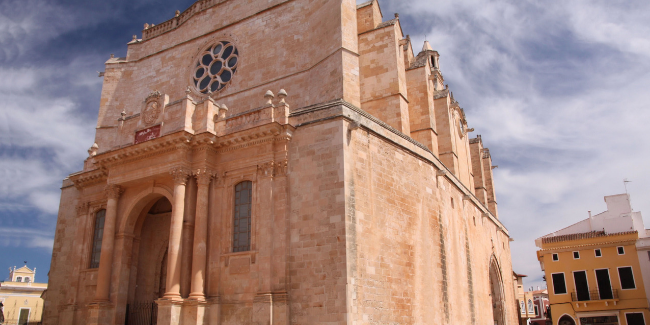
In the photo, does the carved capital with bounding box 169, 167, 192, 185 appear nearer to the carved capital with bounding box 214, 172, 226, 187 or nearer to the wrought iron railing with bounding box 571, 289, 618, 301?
the carved capital with bounding box 214, 172, 226, 187

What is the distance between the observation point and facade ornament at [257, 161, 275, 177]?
41.7 ft

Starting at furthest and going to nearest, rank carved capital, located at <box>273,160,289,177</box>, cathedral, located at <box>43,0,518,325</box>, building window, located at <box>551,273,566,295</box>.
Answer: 1. building window, located at <box>551,273,566,295</box>
2. carved capital, located at <box>273,160,289,177</box>
3. cathedral, located at <box>43,0,518,325</box>

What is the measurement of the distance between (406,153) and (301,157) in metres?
3.28

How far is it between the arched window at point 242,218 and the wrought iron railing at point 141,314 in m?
4.00

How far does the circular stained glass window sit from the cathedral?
63 millimetres

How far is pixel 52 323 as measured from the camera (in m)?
17.1

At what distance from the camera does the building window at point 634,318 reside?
73.1 feet

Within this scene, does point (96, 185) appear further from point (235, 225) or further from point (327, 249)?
point (327, 249)

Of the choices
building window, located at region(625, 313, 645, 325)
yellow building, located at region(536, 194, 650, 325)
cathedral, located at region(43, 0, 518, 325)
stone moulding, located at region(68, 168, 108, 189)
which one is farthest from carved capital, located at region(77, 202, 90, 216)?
building window, located at region(625, 313, 645, 325)

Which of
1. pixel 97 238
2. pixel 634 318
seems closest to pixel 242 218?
pixel 97 238

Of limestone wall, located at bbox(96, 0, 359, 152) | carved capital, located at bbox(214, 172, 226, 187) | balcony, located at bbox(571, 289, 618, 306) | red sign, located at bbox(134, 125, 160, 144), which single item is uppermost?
limestone wall, located at bbox(96, 0, 359, 152)

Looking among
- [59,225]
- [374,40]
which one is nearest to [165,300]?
[59,225]

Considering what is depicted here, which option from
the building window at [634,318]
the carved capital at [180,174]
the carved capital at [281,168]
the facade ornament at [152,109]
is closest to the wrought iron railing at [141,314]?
the carved capital at [180,174]

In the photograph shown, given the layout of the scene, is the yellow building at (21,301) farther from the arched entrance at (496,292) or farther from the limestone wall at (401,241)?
the limestone wall at (401,241)
